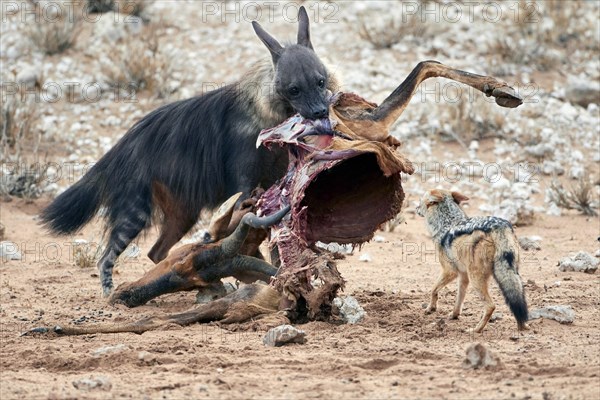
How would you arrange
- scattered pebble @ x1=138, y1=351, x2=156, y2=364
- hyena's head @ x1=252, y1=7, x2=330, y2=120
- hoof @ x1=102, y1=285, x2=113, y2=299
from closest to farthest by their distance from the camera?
scattered pebble @ x1=138, y1=351, x2=156, y2=364
hyena's head @ x1=252, y1=7, x2=330, y2=120
hoof @ x1=102, y1=285, x2=113, y2=299

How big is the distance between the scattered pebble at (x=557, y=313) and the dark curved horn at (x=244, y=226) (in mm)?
1642

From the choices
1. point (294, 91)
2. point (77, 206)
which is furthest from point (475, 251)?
point (77, 206)

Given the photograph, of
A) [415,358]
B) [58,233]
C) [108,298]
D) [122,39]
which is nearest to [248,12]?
[122,39]

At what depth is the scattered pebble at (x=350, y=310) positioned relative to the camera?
6396 millimetres

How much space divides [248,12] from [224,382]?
1002cm

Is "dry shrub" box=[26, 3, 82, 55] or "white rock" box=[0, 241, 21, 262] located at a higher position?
"dry shrub" box=[26, 3, 82, 55]

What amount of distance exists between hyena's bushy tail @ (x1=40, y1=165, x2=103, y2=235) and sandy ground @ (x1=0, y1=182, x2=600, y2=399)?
0.58 metres

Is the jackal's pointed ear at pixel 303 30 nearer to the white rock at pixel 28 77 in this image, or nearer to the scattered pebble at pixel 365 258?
the scattered pebble at pixel 365 258

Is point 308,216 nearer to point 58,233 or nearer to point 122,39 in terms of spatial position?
point 58,233

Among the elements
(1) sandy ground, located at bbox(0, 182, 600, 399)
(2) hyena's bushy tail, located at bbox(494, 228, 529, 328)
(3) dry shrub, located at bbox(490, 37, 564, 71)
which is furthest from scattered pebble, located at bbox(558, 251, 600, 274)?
(3) dry shrub, located at bbox(490, 37, 564, 71)

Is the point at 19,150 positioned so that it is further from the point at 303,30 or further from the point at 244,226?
the point at 244,226

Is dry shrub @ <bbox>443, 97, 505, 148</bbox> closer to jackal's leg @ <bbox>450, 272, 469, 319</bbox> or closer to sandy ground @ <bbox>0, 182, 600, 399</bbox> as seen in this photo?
sandy ground @ <bbox>0, 182, 600, 399</bbox>

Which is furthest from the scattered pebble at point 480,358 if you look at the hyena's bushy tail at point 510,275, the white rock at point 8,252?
the white rock at point 8,252

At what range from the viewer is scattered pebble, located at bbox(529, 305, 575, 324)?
20.7 ft
